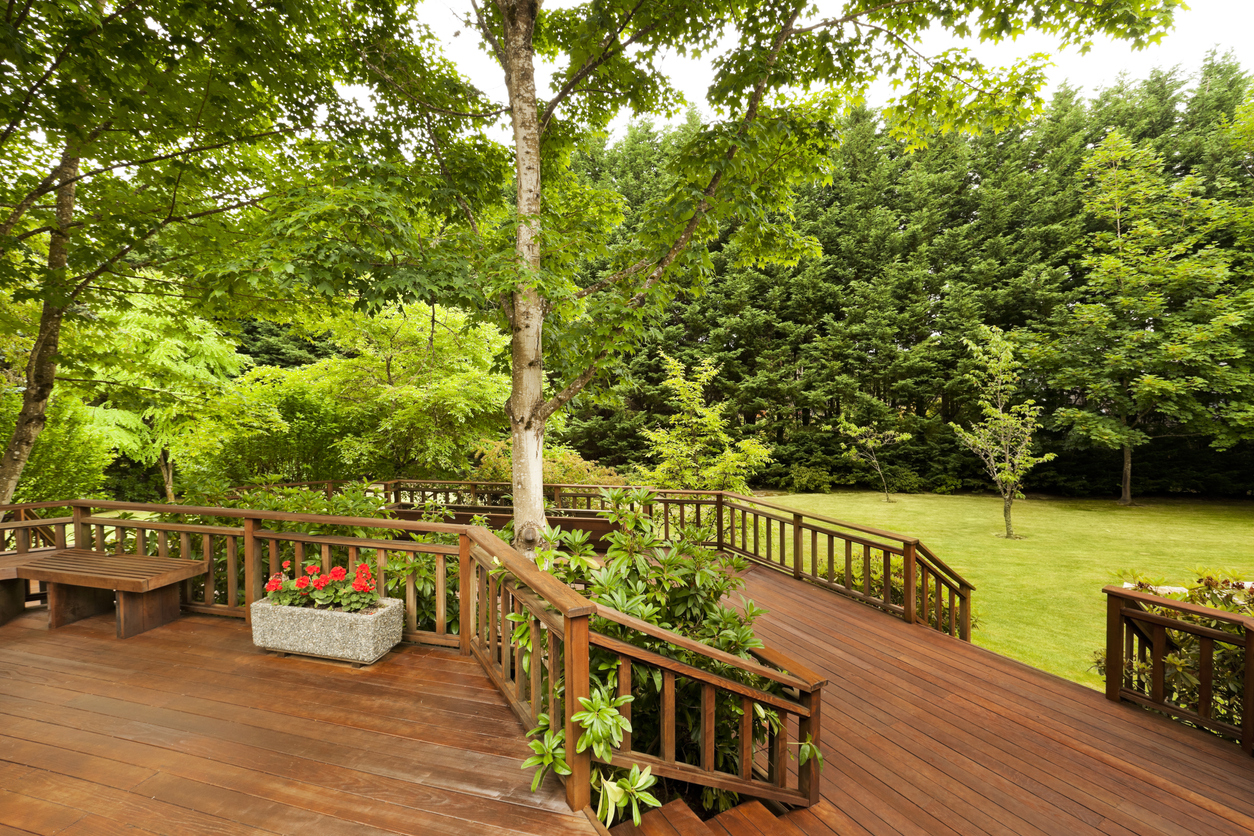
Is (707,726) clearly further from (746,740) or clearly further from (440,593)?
(440,593)

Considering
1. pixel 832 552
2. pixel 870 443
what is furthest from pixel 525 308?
pixel 870 443

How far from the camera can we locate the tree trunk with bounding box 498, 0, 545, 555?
4430 millimetres

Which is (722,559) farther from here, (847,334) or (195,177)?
(847,334)

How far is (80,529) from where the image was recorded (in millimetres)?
4262

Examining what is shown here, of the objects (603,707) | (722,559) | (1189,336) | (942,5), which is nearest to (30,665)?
(603,707)

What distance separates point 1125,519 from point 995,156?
15.3 m

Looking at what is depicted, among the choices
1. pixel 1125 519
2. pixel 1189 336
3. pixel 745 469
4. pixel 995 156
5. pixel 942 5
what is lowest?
pixel 1125 519

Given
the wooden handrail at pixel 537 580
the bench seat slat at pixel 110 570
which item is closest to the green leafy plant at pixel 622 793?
the wooden handrail at pixel 537 580

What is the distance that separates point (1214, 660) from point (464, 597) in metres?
5.38

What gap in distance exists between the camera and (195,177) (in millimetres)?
4461

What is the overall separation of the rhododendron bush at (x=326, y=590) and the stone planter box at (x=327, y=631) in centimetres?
6

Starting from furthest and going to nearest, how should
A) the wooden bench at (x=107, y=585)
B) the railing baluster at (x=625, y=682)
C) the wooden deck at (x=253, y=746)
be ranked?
1. the wooden bench at (x=107, y=585)
2. the railing baluster at (x=625, y=682)
3. the wooden deck at (x=253, y=746)

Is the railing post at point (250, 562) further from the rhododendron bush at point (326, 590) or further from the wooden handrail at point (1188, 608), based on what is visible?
the wooden handrail at point (1188, 608)

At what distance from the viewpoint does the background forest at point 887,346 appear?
893 centimetres
